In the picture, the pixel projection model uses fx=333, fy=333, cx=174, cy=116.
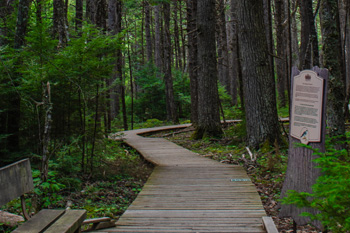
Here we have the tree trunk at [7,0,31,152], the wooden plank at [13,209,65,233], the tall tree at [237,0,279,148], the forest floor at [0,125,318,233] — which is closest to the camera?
the wooden plank at [13,209,65,233]

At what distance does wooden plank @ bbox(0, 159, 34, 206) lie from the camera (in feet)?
10.2

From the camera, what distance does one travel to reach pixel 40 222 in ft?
10.3

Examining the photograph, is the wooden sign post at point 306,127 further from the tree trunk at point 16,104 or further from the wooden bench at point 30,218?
the tree trunk at point 16,104

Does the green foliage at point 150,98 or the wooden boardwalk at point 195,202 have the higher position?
the green foliage at point 150,98

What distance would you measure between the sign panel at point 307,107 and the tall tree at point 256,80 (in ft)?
14.7

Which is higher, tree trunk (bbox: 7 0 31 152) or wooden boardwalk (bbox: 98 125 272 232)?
tree trunk (bbox: 7 0 31 152)

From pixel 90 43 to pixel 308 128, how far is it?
14.5 feet

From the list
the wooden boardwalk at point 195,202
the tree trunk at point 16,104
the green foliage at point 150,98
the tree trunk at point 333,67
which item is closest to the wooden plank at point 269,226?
the wooden boardwalk at point 195,202

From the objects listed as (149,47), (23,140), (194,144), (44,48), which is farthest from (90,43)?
(149,47)

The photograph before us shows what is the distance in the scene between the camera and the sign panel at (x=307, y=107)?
420 cm

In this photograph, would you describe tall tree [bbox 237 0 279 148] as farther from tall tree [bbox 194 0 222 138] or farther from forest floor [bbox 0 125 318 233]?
tall tree [bbox 194 0 222 138]

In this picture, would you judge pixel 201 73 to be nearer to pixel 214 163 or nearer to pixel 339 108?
pixel 214 163

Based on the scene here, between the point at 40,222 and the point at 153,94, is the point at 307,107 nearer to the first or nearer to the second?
the point at 40,222

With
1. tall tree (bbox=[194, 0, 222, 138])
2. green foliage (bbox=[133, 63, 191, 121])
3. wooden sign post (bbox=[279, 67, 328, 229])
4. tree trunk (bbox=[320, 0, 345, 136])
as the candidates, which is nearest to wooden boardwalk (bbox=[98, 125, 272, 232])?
wooden sign post (bbox=[279, 67, 328, 229])
